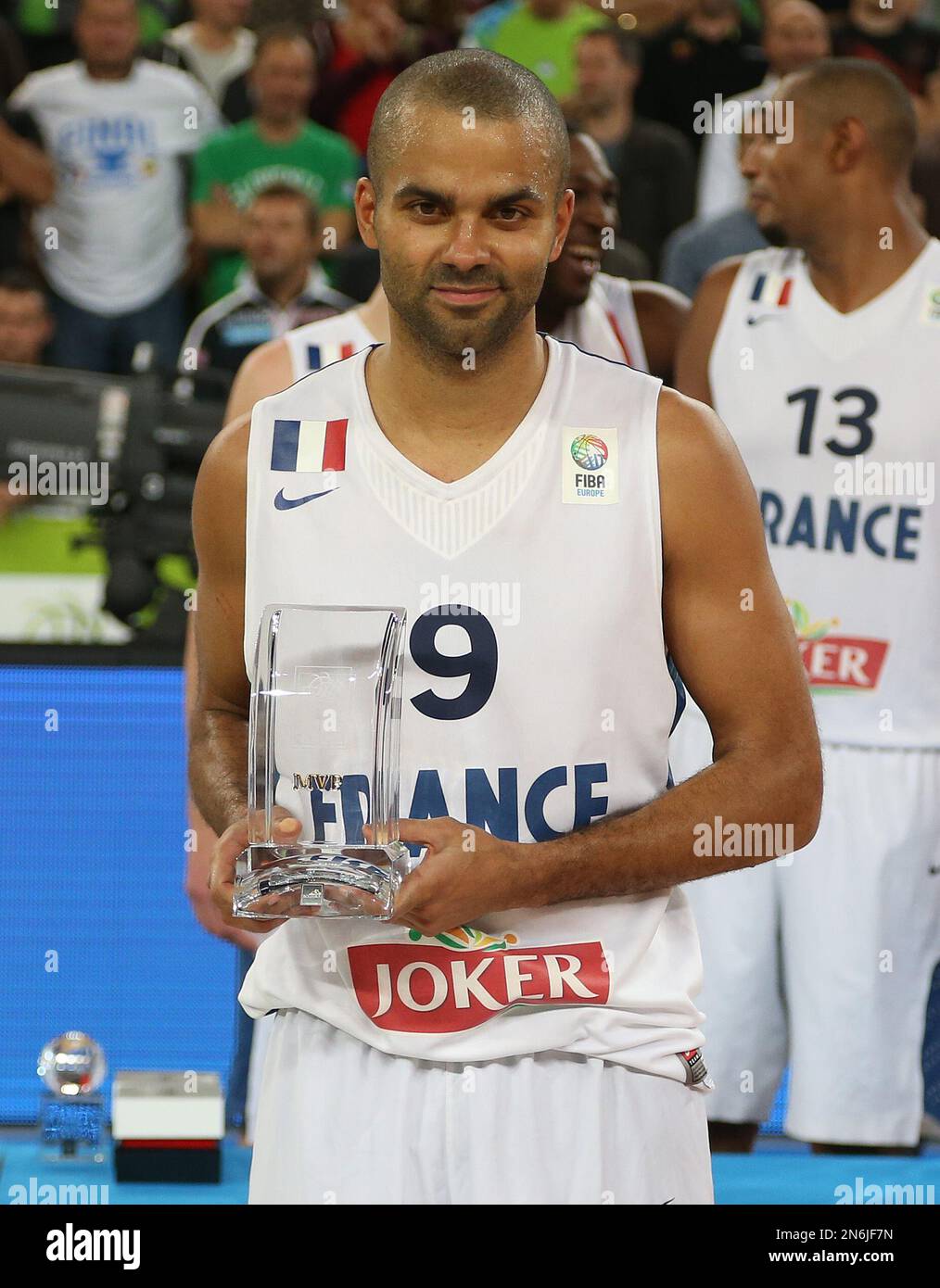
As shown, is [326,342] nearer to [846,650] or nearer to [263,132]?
[846,650]

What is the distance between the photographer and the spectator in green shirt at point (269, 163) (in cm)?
639

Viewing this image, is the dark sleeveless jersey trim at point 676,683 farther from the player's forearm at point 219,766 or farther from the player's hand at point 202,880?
the player's hand at point 202,880

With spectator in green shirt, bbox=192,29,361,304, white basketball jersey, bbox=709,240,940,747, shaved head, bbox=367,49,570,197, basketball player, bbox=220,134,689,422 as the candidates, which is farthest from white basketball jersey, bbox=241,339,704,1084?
spectator in green shirt, bbox=192,29,361,304

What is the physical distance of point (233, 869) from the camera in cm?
182

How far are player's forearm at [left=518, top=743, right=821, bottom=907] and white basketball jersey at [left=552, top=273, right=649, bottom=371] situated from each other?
1.46 m

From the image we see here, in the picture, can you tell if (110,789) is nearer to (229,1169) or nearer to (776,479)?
(229,1169)

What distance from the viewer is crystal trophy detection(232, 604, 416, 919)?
178 cm

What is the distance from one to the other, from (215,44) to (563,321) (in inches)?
149

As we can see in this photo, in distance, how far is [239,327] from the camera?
6.16 metres

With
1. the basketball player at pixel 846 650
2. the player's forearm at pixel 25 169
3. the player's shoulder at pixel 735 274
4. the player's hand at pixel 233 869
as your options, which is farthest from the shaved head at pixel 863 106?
the player's forearm at pixel 25 169

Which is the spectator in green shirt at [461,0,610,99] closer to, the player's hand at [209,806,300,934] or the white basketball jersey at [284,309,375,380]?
the white basketball jersey at [284,309,375,380]

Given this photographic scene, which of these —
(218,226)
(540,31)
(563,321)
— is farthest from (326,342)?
(540,31)

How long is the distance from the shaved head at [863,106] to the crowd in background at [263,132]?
2016mm
